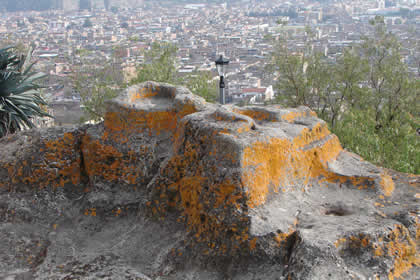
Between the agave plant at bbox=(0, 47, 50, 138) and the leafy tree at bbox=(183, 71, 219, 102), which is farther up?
the agave plant at bbox=(0, 47, 50, 138)

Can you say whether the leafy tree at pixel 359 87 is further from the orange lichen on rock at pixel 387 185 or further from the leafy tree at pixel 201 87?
the orange lichen on rock at pixel 387 185

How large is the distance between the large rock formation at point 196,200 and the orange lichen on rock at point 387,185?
2 centimetres

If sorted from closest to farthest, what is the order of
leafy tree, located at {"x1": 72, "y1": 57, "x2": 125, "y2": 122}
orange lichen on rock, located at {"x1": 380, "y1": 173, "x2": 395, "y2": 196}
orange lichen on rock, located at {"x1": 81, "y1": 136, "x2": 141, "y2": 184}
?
1. orange lichen on rock, located at {"x1": 380, "y1": 173, "x2": 395, "y2": 196}
2. orange lichen on rock, located at {"x1": 81, "y1": 136, "x2": 141, "y2": 184}
3. leafy tree, located at {"x1": 72, "y1": 57, "x2": 125, "y2": 122}

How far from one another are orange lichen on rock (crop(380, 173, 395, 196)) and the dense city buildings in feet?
49.8

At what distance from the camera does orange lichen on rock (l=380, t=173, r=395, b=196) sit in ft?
19.6

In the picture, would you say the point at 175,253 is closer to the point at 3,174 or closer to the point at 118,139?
the point at 118,139

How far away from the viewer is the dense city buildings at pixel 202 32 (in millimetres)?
32781

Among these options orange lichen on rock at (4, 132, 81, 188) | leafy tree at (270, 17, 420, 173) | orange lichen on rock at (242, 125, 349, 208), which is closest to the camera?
orange lichen on rock at (242, 125, 349, 208)

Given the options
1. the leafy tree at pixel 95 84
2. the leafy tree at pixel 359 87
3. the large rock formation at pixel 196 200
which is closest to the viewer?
the large rock formation at pixel 196 200

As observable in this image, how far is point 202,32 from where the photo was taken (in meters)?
106

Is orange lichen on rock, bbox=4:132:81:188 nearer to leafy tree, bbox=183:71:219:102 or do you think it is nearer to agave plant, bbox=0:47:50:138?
agave plant, bbox=0:47:50:138

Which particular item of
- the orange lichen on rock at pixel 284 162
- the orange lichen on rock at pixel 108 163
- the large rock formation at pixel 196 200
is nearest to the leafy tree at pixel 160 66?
the large rock formation at pixel 196 200

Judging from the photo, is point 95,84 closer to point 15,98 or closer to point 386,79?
point 15,98

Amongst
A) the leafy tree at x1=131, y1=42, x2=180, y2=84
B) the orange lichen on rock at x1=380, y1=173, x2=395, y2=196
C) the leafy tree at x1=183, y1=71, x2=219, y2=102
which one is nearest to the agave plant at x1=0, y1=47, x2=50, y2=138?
the orange lichen on rock at x1=380, y1=173, x2=395, y2=196
